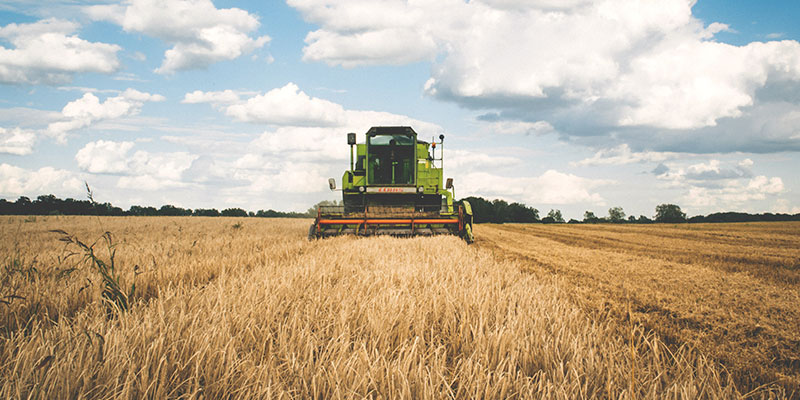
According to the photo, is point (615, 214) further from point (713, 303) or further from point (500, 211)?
point (713, 303)

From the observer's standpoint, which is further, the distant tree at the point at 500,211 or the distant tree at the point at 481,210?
the distant tree at the point at 500,211

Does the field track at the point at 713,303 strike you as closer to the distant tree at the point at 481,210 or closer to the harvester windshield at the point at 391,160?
the harvester windshield at the point at 391,160

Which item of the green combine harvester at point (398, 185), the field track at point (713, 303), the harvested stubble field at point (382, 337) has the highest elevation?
the green combine harvester at point (398, 185)

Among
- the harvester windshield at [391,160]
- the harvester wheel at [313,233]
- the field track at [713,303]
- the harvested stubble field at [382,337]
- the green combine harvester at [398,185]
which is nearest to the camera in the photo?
the harvested stubble field at [382,337]

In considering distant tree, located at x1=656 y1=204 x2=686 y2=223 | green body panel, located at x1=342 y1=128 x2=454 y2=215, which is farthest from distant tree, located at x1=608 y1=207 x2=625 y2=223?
green body panel, located at x1=342 y1=128 x2=454 y2=215

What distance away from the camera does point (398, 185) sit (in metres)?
13.2

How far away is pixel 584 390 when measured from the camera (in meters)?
1.83

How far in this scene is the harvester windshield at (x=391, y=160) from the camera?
13703 mm

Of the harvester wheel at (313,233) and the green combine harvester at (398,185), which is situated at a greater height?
the green combine harvester at (398,185)

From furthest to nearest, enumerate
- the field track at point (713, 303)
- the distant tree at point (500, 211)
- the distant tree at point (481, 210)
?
the distant tree at point (500, 211) < the distant tree at point (481, 210) < the field track at point (713, 303)

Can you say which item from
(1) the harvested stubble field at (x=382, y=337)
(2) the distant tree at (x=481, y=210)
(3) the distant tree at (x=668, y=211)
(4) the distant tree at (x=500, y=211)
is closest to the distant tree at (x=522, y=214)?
(4) the distant tree at (x=500, y=211)

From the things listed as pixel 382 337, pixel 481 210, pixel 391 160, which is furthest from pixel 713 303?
pixel 481 210

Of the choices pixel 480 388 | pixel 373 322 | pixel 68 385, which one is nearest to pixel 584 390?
pixel 480 388

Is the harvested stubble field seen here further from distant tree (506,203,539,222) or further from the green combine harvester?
distant tree (506,203,539,222)
